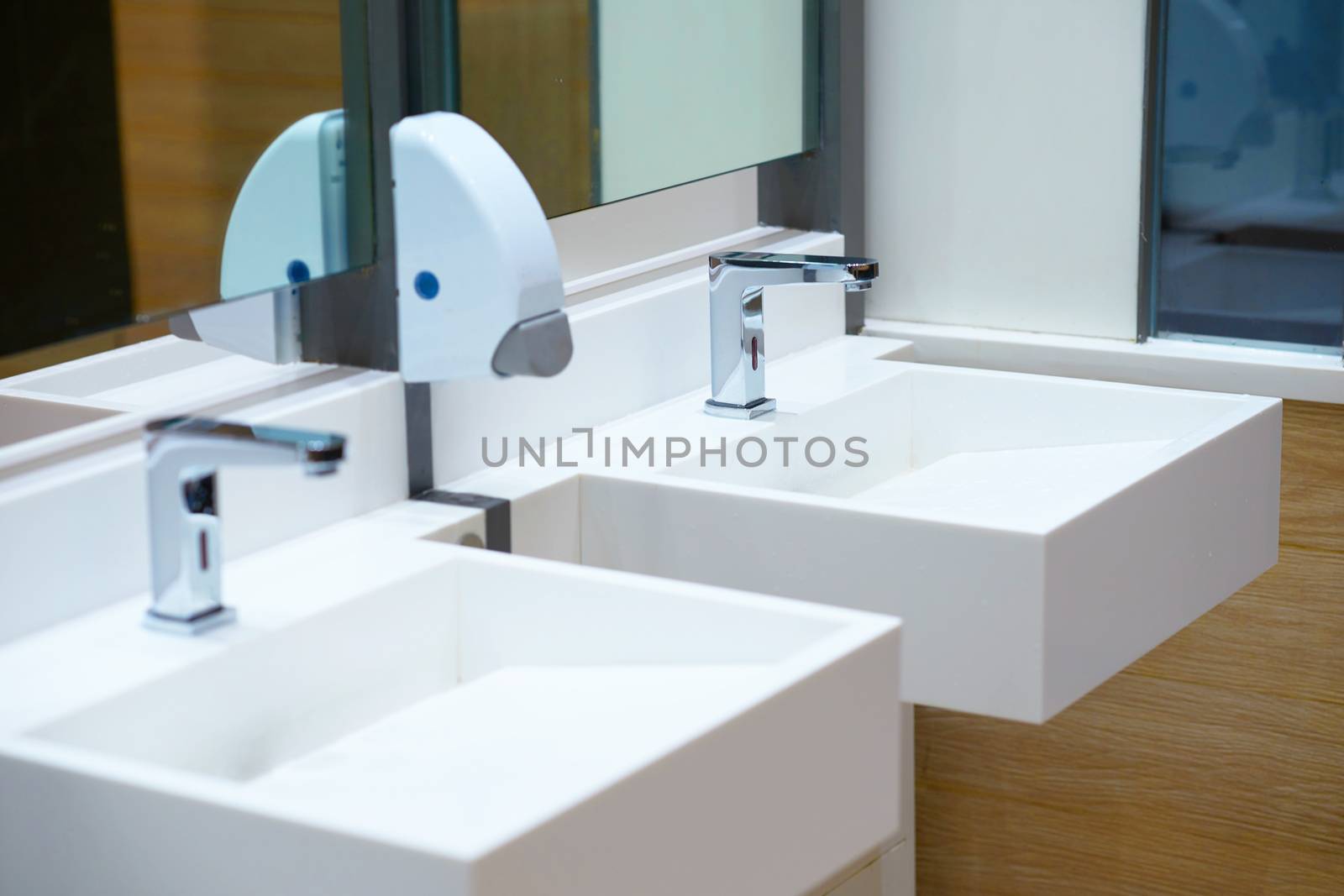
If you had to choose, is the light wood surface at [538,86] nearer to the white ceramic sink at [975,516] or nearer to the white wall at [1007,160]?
the white ceramic sink at [975,516]

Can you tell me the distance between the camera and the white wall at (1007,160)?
6.95 ft

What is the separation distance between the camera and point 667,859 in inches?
40.1

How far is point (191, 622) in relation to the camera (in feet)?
3.94

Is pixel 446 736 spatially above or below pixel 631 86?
below

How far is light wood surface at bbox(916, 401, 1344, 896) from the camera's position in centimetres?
212

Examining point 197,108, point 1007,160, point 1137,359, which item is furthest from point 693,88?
point 197,108

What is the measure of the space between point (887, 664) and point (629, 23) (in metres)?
0.91

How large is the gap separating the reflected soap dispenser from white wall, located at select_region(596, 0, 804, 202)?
412 millimetres

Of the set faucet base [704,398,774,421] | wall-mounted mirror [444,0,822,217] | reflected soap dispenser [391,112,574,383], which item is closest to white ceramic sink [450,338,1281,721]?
faucet base [704,398,774,421]

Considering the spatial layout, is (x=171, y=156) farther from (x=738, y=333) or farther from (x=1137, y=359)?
(x=1137, y=359)

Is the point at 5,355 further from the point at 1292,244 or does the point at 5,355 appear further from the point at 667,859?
the point at 1292,244

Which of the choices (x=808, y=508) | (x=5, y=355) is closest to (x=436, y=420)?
(x=808, y=508)

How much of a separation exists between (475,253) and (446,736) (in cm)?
39

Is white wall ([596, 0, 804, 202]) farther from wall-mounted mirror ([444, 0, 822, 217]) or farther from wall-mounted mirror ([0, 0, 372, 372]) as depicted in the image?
wall-mounted mirror ([0, 0, 372, 372])
